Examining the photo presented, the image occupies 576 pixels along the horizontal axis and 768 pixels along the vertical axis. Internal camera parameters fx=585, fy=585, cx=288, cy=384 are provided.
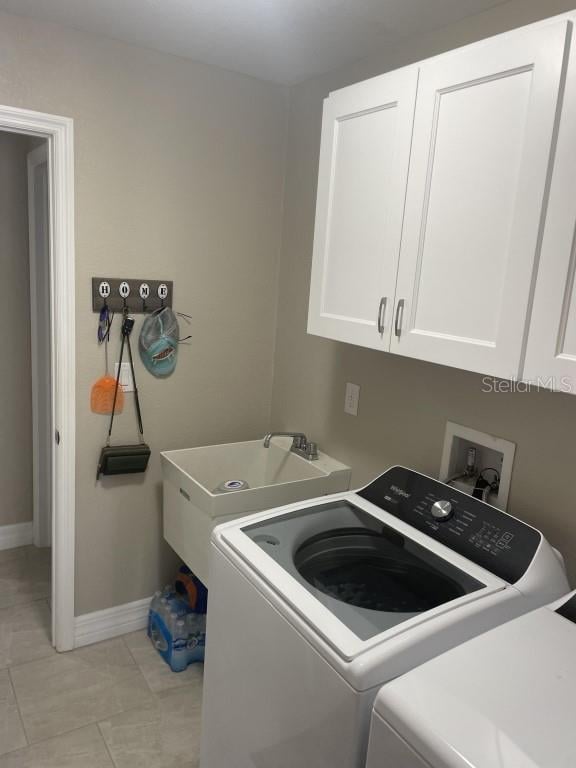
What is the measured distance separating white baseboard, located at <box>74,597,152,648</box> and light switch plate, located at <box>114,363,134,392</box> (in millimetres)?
987

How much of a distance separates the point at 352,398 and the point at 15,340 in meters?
1.90

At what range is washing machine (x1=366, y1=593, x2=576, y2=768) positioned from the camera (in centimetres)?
90

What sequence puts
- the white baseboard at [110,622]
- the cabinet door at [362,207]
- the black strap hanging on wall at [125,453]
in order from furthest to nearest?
the white baseboard at [110,622], the black strap hanging on wall at [125,453], the cabinet door at [362,207]

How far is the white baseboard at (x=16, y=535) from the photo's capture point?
3229 mm

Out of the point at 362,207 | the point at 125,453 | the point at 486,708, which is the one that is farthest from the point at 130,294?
the point at 486,708

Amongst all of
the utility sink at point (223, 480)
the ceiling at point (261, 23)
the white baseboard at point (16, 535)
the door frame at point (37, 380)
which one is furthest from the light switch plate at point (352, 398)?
the white baseboard at point (16, 535)

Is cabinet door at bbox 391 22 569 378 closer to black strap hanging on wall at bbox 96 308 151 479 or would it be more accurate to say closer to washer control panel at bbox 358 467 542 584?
washer control panel at bbox 358 467 542 584

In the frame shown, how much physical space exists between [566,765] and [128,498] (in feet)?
6.48

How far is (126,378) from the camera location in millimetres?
2387

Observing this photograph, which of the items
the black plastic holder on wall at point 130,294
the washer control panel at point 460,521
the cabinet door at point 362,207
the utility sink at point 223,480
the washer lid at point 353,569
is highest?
the cabinet door at point 362,207

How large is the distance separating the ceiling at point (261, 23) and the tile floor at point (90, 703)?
7.89 feet

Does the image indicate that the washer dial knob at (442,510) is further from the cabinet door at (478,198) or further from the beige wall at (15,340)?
the beige wall at (15,340)

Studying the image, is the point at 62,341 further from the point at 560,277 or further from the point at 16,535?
the point at 560,277

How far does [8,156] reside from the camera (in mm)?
2869
